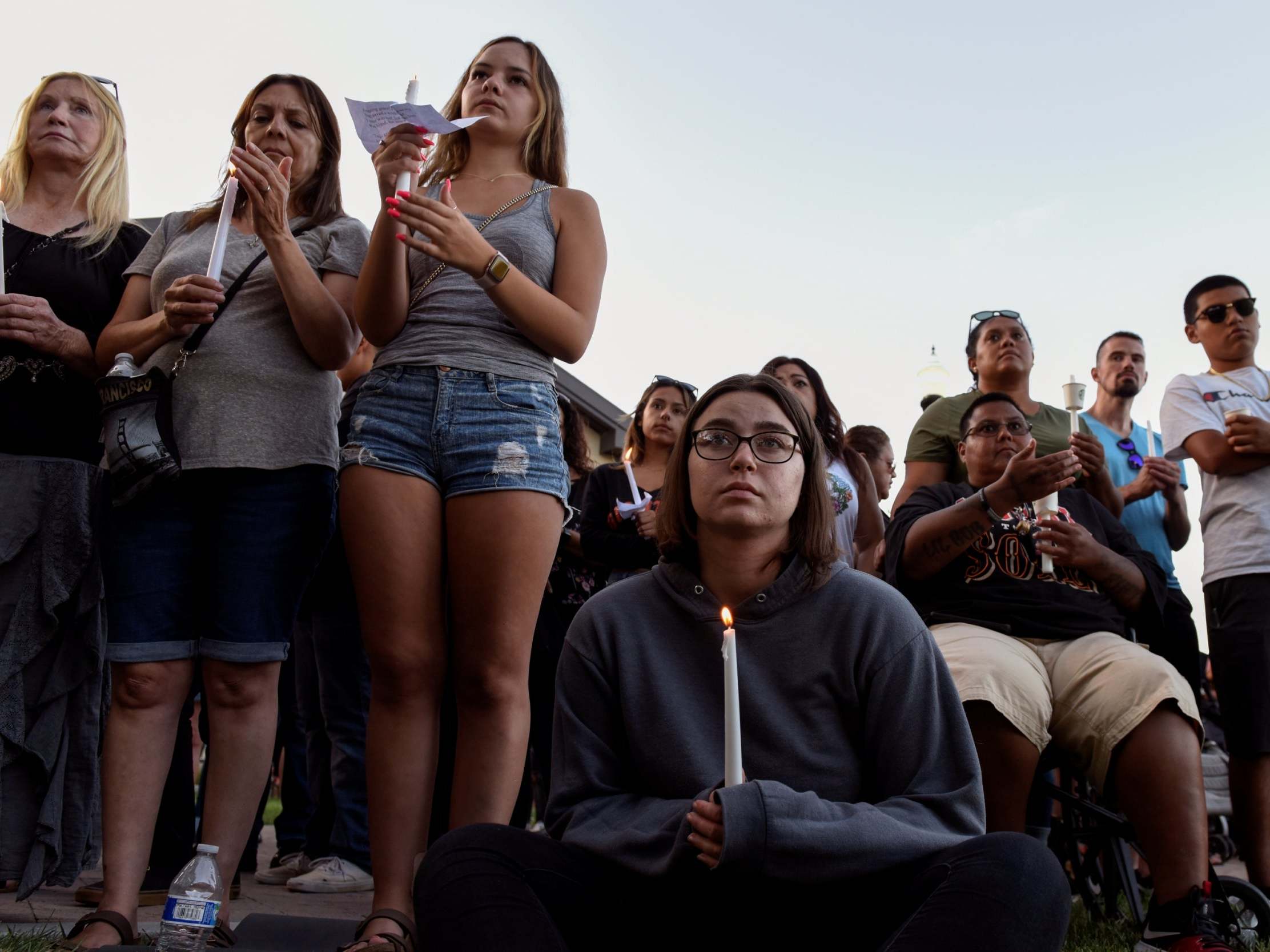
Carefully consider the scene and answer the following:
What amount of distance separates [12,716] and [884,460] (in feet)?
16.0

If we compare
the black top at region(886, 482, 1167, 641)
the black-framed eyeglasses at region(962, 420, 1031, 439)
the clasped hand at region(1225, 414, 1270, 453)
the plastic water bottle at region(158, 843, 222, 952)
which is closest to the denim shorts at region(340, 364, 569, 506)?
the plastic water bottle at region(158, 843, 222, 952)

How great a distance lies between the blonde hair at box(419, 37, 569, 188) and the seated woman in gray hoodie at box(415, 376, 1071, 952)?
3.32 ft

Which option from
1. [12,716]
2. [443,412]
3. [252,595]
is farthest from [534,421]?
[12,716]

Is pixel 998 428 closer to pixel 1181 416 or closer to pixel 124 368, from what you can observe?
pixel 1181 416

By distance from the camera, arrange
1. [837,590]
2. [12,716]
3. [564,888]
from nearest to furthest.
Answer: [564,888], [837,590], [12,716]

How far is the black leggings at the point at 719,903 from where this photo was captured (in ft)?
5.98

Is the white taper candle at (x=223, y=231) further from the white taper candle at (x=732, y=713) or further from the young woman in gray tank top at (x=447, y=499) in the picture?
the white taper candle at (x=732, y=713)

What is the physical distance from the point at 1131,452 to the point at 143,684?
410 centimetres

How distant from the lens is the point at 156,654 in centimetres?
265

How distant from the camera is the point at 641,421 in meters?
5.16

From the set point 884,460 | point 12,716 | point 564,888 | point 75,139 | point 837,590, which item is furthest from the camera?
point 884,460

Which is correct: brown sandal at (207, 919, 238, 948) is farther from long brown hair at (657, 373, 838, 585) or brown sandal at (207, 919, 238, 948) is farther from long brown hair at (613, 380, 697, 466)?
long brown hair at (613, 380, 697, 466)

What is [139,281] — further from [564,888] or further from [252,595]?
[564,888]

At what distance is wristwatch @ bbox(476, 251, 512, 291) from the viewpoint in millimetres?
2637
